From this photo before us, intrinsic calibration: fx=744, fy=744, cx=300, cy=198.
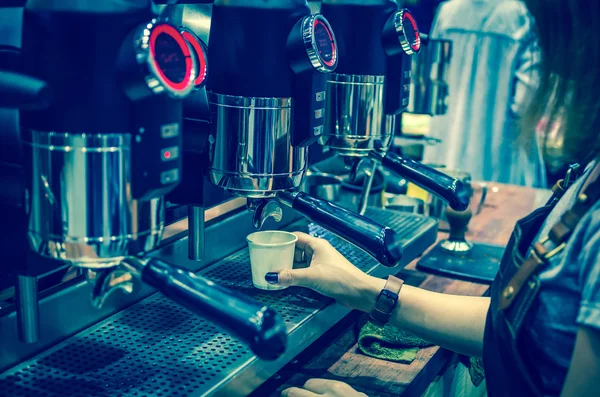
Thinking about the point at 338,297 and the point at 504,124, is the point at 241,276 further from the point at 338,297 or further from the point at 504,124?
the point at 504,124

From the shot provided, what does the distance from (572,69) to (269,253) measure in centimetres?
55

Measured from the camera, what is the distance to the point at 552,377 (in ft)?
3.16

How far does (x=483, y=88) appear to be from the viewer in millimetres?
3936

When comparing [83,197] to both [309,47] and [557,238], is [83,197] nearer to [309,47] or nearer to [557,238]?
[309,47]

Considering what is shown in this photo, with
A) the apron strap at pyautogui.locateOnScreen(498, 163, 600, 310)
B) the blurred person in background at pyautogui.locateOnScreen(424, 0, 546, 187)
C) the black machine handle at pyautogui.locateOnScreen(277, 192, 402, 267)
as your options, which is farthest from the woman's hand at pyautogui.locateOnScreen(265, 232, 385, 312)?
the blurred person in background at pyautogui.locateOnScreen(424, 0, 546, 187)

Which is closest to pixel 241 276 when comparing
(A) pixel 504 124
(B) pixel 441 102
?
(B) pixel 441 102

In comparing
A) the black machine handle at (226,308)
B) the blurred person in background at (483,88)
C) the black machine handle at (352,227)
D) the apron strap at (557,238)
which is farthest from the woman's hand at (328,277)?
the blurred person in background at (483,88)

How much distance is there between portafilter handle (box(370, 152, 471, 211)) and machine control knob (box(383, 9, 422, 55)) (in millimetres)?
203

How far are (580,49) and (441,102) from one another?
45.4 inches

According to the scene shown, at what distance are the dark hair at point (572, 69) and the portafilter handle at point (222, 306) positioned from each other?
45cm

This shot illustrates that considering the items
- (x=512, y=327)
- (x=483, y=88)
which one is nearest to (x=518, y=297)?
(x=512, y=327)

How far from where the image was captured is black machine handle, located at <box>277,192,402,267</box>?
1116 mm

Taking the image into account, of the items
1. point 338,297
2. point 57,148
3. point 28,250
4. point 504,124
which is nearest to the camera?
point 57,148

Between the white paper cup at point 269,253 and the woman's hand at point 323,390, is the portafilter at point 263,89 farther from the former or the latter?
the woman's hand at point 323,390
